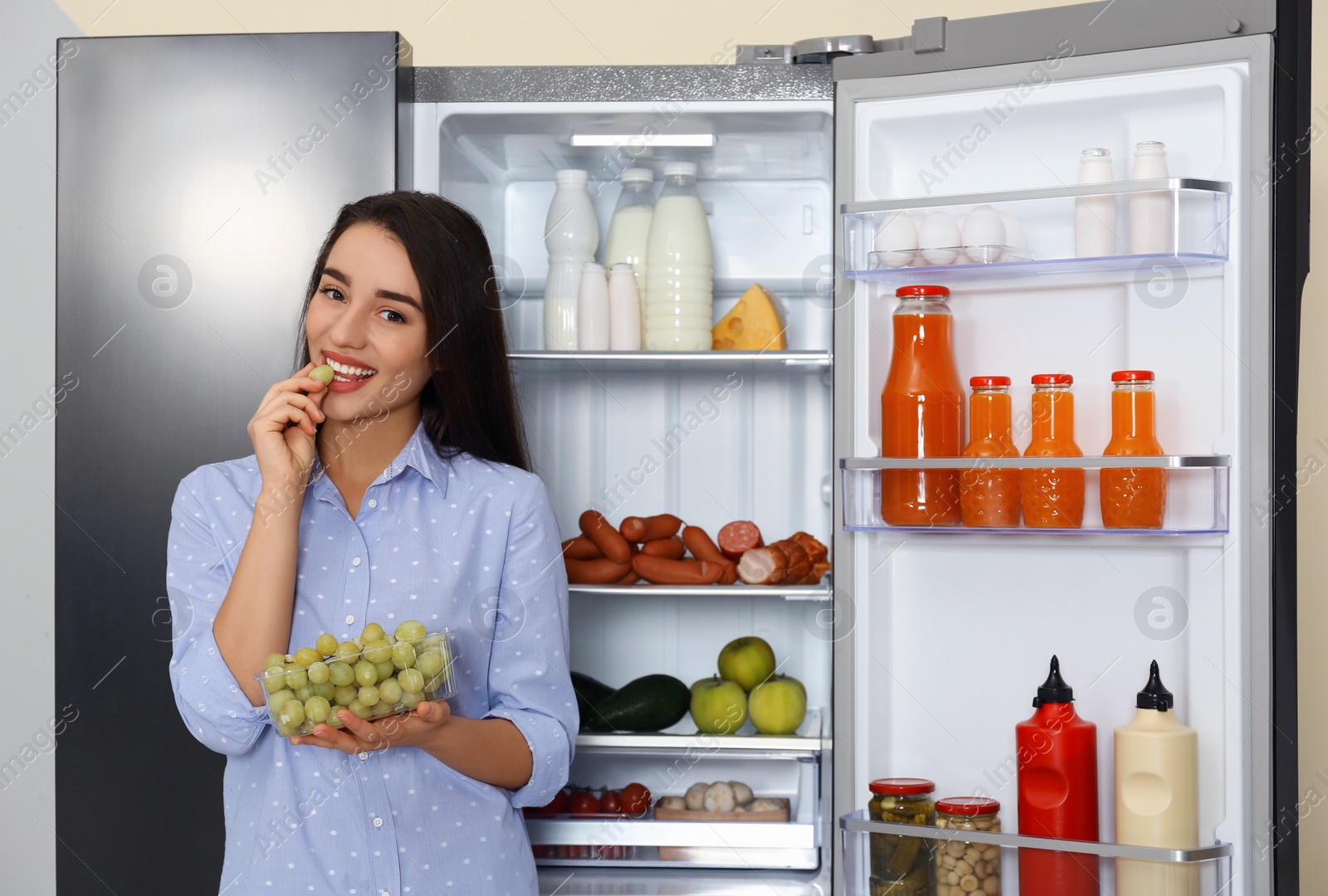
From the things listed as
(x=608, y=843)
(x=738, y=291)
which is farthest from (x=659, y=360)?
(x=608, y=843)

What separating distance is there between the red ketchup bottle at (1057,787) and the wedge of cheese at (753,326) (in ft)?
2.26

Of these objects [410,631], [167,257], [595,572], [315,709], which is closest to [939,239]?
[595,572]

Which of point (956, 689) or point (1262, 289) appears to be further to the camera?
point (956, 689)

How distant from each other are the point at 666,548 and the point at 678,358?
1.14 ft

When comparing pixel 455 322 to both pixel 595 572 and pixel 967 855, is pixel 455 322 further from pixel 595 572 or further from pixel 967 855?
pixel 967 855

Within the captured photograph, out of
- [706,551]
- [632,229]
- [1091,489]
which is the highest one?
[632,229]

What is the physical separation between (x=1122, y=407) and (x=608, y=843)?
3.28ft

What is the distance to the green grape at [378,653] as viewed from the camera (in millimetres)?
1020

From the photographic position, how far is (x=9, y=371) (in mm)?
2348

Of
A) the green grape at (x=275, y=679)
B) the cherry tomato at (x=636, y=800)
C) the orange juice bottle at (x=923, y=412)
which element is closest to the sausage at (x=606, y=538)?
the cherry tomato at (x=636, y=800)

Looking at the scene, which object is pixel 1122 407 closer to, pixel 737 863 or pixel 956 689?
pixel 956 689

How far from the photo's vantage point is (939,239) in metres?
1.45

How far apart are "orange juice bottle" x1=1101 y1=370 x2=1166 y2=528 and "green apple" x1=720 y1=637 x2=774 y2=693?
0.65 m

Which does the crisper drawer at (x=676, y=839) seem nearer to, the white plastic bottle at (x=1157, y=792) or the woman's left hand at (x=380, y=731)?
the white plastic bottle at (x=1157, y=792)
